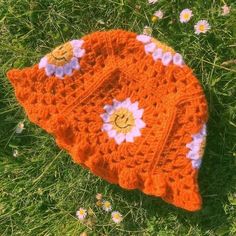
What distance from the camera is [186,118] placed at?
1.28 metres

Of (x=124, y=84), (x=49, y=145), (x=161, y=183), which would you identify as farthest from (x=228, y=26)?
(x=49, y=145)

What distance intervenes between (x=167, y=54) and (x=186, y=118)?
17 centimetres

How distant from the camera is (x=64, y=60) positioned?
1.31 metres

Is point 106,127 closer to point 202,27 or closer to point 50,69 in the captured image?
point 50,69

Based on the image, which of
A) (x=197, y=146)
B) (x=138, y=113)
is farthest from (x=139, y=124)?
(x=197, y=146)

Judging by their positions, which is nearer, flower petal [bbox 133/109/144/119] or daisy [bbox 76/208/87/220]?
flower petal [bbox 133/109/144/119]

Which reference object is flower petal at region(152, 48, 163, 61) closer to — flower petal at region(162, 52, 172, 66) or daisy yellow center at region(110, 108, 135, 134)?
flower petal at region(162, 52, 172, 66)

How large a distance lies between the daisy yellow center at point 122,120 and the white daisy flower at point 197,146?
164 mm

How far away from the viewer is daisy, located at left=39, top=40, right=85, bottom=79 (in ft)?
4.31

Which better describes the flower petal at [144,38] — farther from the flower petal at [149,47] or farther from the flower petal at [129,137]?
the flower petal at [129,137]

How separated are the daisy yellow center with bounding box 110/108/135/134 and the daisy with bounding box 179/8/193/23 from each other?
0.96ft

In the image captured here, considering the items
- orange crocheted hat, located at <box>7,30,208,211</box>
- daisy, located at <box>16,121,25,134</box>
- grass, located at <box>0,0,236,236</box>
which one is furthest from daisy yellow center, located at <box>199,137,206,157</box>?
daisy, located at <box>16,121,25,134</box>

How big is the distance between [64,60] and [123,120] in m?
0.22

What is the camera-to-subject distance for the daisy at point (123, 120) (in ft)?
4.34
